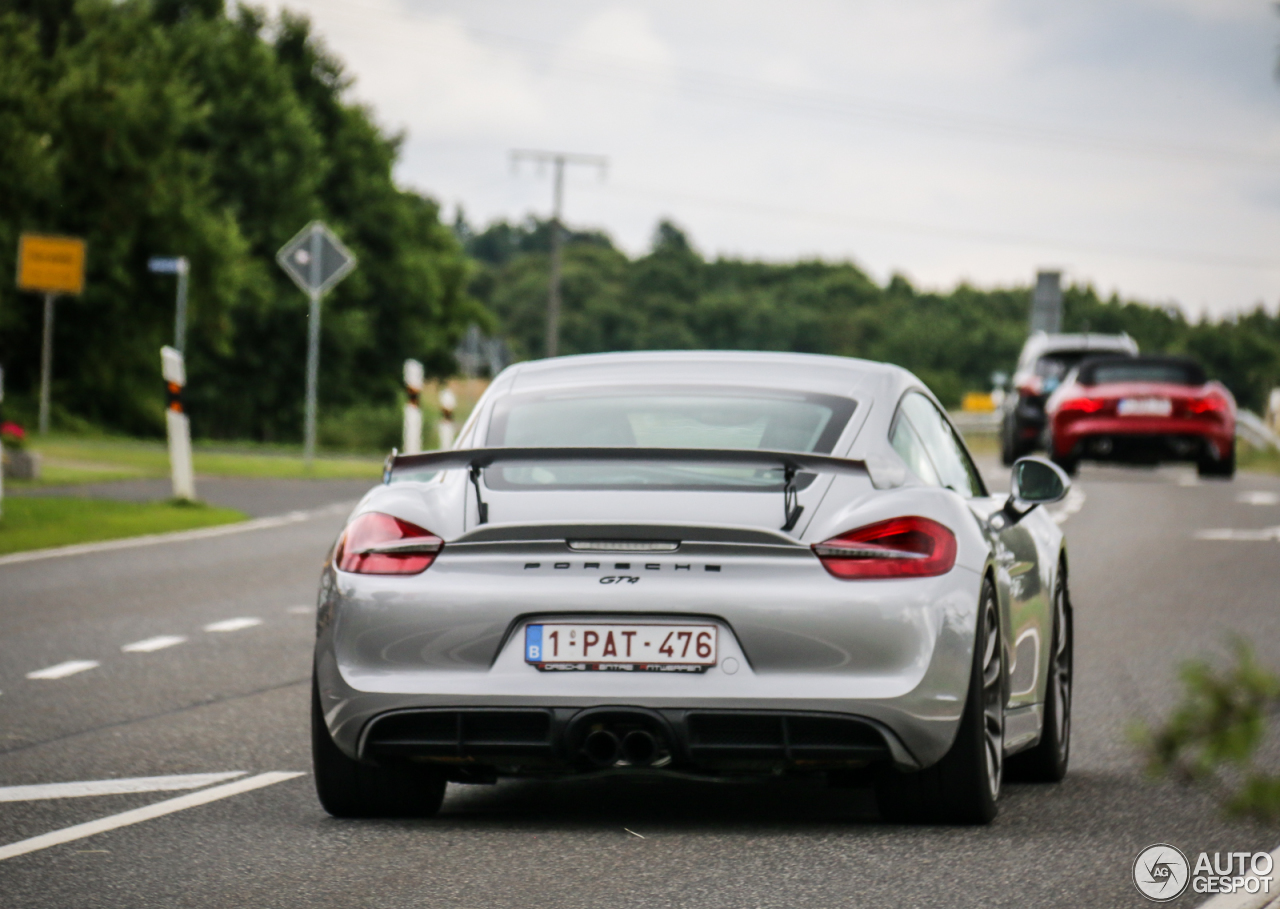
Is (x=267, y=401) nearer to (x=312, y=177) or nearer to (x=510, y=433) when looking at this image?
(x=312, y=177)

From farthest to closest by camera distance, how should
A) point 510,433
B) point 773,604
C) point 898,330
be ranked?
point 898,330, point 510,433, point 773,604

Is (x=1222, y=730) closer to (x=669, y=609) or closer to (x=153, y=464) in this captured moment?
(x=669, y=609)

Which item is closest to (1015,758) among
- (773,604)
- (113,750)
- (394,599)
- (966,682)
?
(966,682)

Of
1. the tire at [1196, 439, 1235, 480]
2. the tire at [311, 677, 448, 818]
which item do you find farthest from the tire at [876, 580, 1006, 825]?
the tire at [1196, 439, 1235, 480]

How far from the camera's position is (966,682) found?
18.9ft

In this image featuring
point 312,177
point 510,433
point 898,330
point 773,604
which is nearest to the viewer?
point 773,604

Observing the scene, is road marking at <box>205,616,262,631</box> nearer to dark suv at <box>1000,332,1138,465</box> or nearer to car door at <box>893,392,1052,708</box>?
car door at <box>893,392,1052,708</box>

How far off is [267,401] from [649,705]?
172 feet

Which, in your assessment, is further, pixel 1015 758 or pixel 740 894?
pixel 1015 758

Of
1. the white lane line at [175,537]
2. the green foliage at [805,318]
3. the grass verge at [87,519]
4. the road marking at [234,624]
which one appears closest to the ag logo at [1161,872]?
the road marking at [234,624]

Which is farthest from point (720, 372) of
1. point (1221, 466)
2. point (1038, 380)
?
point (1221, 466)

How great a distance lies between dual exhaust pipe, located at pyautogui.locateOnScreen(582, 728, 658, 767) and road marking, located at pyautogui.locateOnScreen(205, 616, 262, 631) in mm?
6382

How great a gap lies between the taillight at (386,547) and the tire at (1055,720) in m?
2.32

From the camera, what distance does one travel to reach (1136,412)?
25.9 meters
